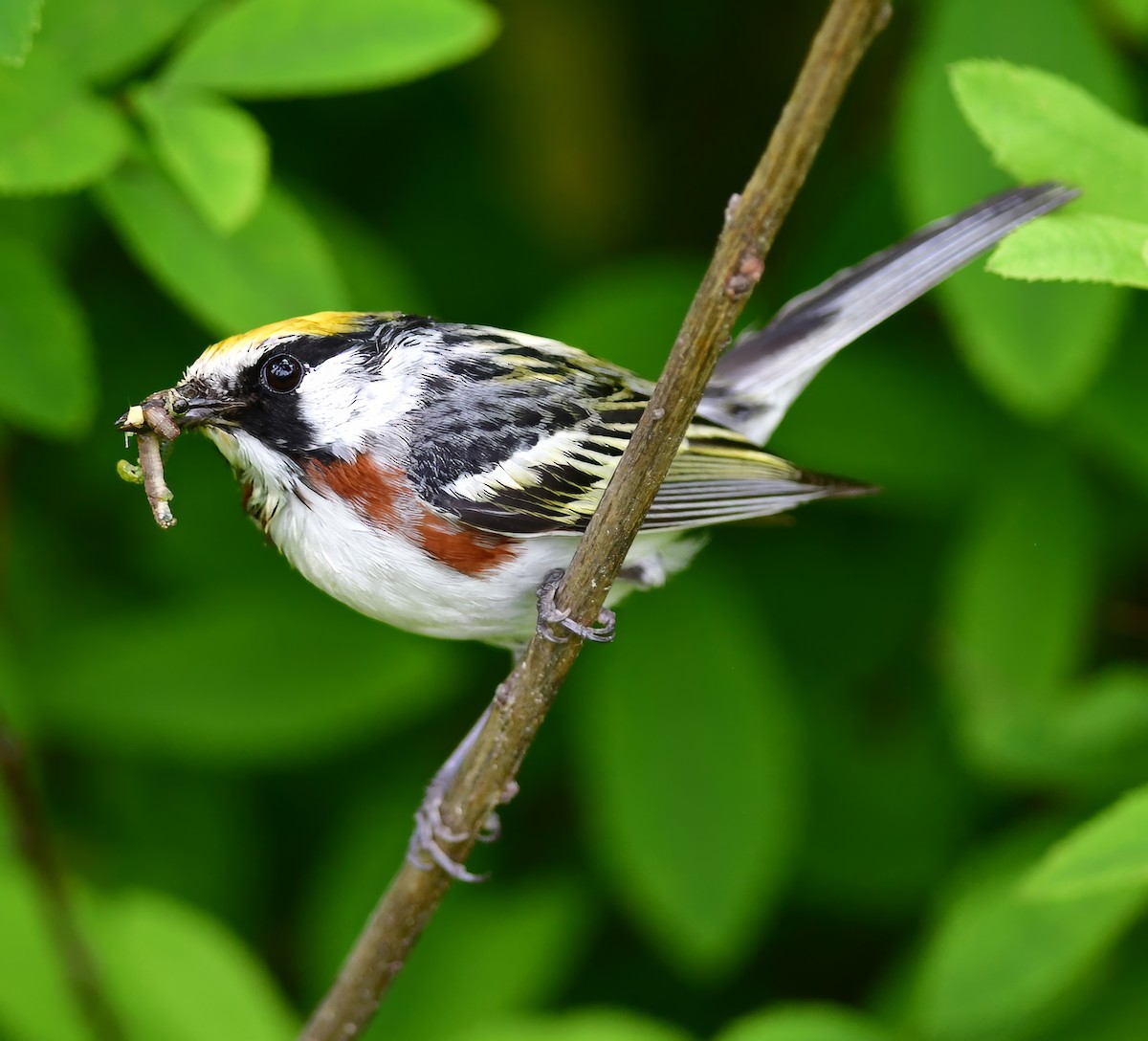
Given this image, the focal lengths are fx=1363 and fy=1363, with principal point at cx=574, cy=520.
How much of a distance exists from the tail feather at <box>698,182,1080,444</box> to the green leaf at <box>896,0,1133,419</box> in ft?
0.17

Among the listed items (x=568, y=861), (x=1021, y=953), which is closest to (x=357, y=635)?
(x=568, y=861)

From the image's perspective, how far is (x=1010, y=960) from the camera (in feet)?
7.50

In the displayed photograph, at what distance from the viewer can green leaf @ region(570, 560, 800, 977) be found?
9.20ft

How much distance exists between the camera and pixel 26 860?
246cm

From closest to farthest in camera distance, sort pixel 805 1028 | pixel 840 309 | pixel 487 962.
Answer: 1. pixel 805 1028
2. pixel 840 309
3. pixel 487 962

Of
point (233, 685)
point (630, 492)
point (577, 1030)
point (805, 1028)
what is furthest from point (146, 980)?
point (630, 492)

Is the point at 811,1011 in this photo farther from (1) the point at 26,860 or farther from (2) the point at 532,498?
(1) the point at 26,860

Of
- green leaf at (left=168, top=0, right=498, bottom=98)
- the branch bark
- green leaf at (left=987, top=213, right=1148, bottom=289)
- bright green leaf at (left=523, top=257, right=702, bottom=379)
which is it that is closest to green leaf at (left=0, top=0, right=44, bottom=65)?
green leaf at (left=168, top=0, right=498, bottom=98)

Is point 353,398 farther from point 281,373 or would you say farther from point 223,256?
point 223,256

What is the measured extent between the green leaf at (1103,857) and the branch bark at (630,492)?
26.1 inches

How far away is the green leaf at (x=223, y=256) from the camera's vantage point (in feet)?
7.11

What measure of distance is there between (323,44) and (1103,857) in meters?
1.66

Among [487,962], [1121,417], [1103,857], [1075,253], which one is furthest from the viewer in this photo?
[487,962]

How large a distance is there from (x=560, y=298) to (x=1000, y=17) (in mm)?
1084
